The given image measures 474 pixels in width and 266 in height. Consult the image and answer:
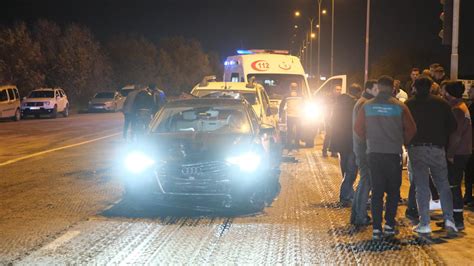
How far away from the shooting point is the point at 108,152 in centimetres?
1688

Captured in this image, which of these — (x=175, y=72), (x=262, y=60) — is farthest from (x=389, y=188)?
(x=175, y=72)

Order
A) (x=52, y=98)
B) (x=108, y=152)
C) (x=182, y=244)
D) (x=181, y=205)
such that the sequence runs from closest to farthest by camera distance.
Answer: (x=182, y=244) → (x=181, y=205) → (x=108, y=152) → (x=52, y=98)

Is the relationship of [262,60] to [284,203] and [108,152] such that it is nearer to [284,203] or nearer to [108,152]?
[108,152]

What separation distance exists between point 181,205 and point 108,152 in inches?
313

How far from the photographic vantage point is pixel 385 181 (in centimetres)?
749

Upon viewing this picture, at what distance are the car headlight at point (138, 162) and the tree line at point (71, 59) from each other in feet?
99.4

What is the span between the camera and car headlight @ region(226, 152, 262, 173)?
9.00 m

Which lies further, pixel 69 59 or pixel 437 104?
pixel 69 59

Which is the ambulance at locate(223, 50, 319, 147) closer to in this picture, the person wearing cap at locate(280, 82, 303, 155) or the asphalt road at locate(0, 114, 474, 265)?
the person wearing cap at locate(280, 82, 303, 155)

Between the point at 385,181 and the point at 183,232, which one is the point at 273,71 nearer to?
the point at 183,232

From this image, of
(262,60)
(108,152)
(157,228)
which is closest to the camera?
(157,228)

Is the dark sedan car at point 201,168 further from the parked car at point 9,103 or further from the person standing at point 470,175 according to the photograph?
the parked car at point 9,103

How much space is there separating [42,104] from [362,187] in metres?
30.9

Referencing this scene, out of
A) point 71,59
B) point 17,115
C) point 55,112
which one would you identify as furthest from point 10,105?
point 71,59
